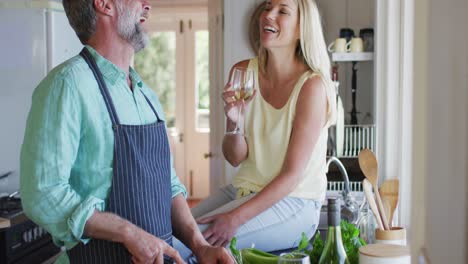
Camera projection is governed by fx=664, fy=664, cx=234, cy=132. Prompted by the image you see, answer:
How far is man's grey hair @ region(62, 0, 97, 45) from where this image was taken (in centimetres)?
148

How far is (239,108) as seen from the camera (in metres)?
1.80

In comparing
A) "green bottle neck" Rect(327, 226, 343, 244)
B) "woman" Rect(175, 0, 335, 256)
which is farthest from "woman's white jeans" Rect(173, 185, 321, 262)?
"green bottle neck" Rect(327, 226, 343, 244)

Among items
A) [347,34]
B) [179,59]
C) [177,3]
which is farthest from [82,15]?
[179,59]

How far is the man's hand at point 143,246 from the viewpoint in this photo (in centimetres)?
138

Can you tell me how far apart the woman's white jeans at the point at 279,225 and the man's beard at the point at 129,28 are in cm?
54

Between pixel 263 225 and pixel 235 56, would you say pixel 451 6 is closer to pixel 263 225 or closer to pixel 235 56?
pixel 263 225

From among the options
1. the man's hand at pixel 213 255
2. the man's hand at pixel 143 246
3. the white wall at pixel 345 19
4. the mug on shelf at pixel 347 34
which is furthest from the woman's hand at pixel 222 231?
the white wall at pixel 345 19

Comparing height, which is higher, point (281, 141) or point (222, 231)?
point (281, 141)

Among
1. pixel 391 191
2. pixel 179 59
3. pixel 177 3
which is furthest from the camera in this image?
pixel 179 59

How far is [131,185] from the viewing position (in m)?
1.44

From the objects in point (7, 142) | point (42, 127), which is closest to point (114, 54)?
point (42, 127)

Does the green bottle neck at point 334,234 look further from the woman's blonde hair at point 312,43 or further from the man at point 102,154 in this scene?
the woman's blonde hair at point 312,43

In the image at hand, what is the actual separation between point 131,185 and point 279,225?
1.68 feet

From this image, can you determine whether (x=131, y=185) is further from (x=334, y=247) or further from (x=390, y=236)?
(x=390, y=236)
